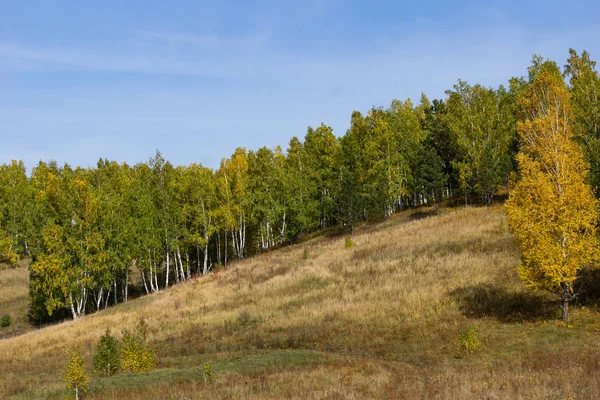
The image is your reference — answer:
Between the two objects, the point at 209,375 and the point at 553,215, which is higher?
the point at 553,215

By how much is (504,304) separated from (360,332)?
27.4 ft

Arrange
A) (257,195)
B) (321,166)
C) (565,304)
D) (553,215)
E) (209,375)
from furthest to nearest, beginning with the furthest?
1. (321,166)
2. (257,195)
3. (565,304)
4. (553,215)
5. (209,375)

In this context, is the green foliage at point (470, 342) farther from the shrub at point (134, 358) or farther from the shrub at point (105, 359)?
the shrub at point (105, 359)

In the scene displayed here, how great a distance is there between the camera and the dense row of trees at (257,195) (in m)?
49.1

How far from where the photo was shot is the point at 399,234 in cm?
4912

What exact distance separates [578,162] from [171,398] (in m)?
21.2

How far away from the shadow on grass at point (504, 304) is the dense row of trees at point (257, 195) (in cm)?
1661

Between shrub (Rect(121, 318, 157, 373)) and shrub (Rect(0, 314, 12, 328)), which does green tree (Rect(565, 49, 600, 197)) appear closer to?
shrub (Rect(121, 318, 157, 373))

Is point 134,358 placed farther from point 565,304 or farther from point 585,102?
point 585,102

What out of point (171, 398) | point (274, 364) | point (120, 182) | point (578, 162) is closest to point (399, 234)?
point (578, 162)

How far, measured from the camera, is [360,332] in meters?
26.2

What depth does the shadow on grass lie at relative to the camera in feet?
79.7

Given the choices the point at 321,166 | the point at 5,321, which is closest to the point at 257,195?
the point at 321,166

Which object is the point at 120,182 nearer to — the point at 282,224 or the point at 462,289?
the point at 282,224
